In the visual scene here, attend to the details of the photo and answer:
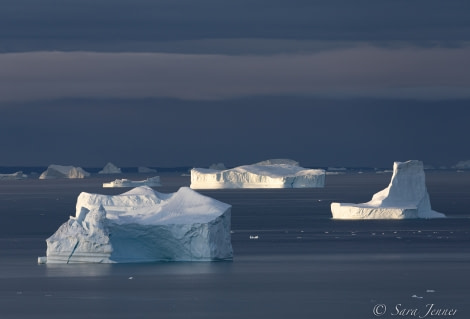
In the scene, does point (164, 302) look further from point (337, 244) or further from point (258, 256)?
point (337, 244)

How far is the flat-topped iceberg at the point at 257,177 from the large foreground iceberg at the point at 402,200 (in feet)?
254

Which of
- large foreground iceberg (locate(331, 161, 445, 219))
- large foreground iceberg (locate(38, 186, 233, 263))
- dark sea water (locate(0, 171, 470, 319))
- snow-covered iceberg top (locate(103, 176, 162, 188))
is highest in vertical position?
snow-covered iceberg top (locate(103, 176, 162, 188))

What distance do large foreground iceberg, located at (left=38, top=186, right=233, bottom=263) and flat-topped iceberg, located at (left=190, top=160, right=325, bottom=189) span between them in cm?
10921

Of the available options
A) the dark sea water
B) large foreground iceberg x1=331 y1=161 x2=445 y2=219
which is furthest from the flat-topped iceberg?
the dark sea water

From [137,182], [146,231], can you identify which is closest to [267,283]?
[146,231]

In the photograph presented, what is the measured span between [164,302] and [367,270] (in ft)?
36.0

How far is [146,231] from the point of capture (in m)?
40.2

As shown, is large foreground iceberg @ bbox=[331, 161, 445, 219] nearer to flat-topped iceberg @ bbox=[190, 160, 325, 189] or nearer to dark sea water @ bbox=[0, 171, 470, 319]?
dark sea water @ bbox=[0, 171, 470, 319]

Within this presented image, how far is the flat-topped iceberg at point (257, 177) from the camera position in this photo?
505 ft

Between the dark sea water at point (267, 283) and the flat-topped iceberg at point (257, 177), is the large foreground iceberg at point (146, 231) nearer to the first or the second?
the dark sea water at point (267, 283)

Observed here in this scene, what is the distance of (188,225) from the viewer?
39.4 m

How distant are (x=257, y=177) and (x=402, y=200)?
8809 cm

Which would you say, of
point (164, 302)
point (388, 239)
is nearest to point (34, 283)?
point (164, 302)

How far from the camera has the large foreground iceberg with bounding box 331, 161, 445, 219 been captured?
68062 millimetres
